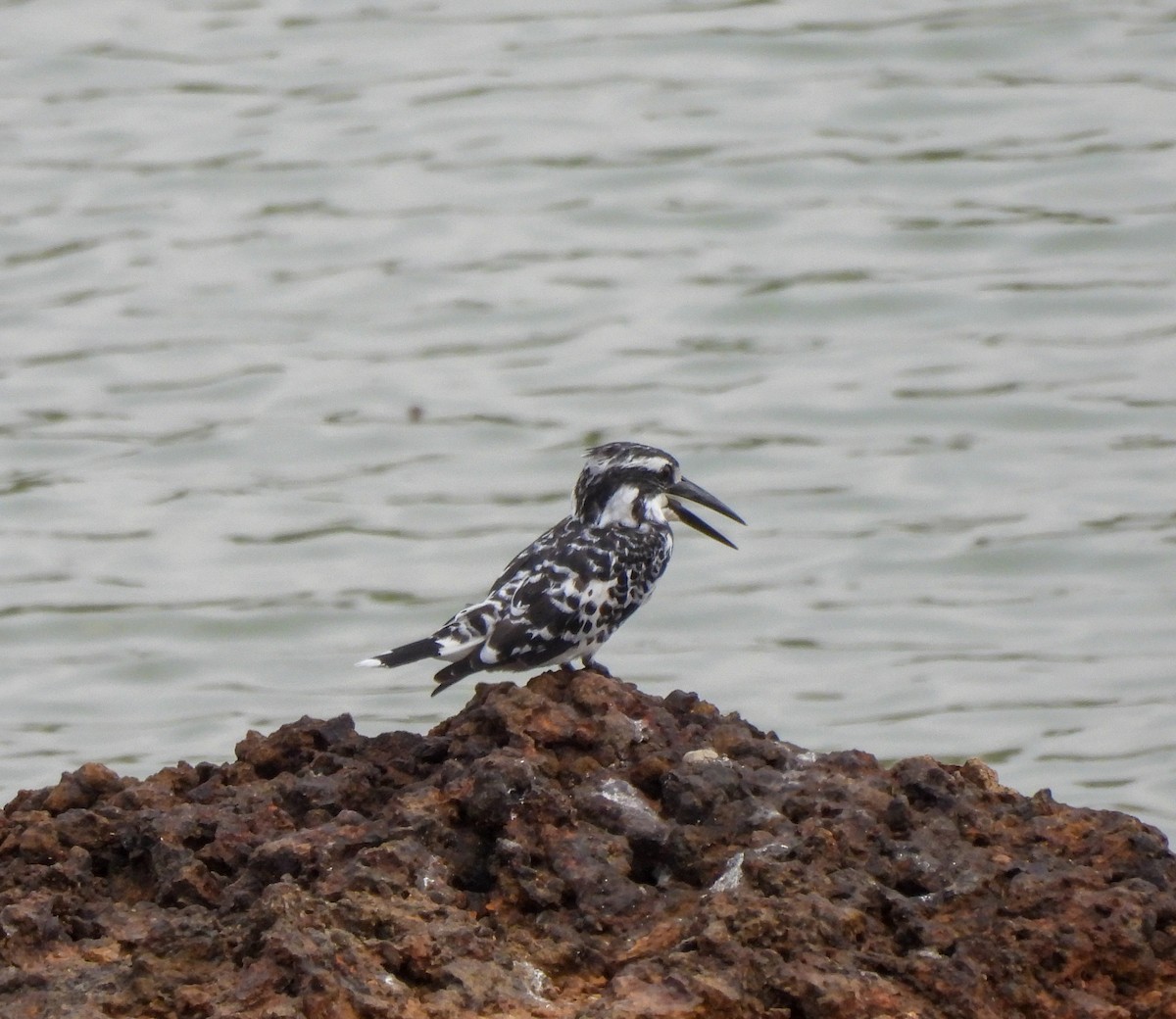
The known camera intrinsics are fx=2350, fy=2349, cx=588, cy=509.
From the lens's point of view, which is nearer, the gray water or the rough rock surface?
the rough rock surface

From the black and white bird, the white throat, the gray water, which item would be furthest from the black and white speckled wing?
the gray water

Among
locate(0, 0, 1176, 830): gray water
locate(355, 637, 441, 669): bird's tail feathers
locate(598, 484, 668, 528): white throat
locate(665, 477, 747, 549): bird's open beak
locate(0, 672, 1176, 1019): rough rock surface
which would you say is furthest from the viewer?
locate(0, 0, 1176, 830): gray water

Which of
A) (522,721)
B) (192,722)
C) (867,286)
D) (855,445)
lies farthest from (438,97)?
(522,721)

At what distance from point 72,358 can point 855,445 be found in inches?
201

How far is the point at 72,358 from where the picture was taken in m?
15.2

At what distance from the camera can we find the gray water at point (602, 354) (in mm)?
12203

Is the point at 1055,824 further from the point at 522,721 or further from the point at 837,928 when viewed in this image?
the point at 522,721

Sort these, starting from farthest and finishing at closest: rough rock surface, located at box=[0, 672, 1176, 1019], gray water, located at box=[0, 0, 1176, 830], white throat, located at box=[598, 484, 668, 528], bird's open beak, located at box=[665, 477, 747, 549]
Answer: gray water, located at box=[0, 0, 1176, 830] → bird's open beak, located at box=[665, 477, 747, 549] → white throat, located at box=[598, 484, 668, 528] → rough rock surface, located at box=[0, 672, 1176, 1019]

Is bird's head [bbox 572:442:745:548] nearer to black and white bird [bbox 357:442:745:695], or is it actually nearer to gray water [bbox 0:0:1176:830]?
black and white bird [bbox 357:442:745:695]

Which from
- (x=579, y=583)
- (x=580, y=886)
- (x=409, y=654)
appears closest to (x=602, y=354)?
(x=579, y=583)

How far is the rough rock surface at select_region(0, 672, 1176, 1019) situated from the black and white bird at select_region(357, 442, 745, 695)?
0.56m

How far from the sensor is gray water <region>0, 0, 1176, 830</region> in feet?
40.0

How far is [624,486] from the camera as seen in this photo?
6848 mm

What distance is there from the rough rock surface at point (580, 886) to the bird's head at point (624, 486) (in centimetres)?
127
